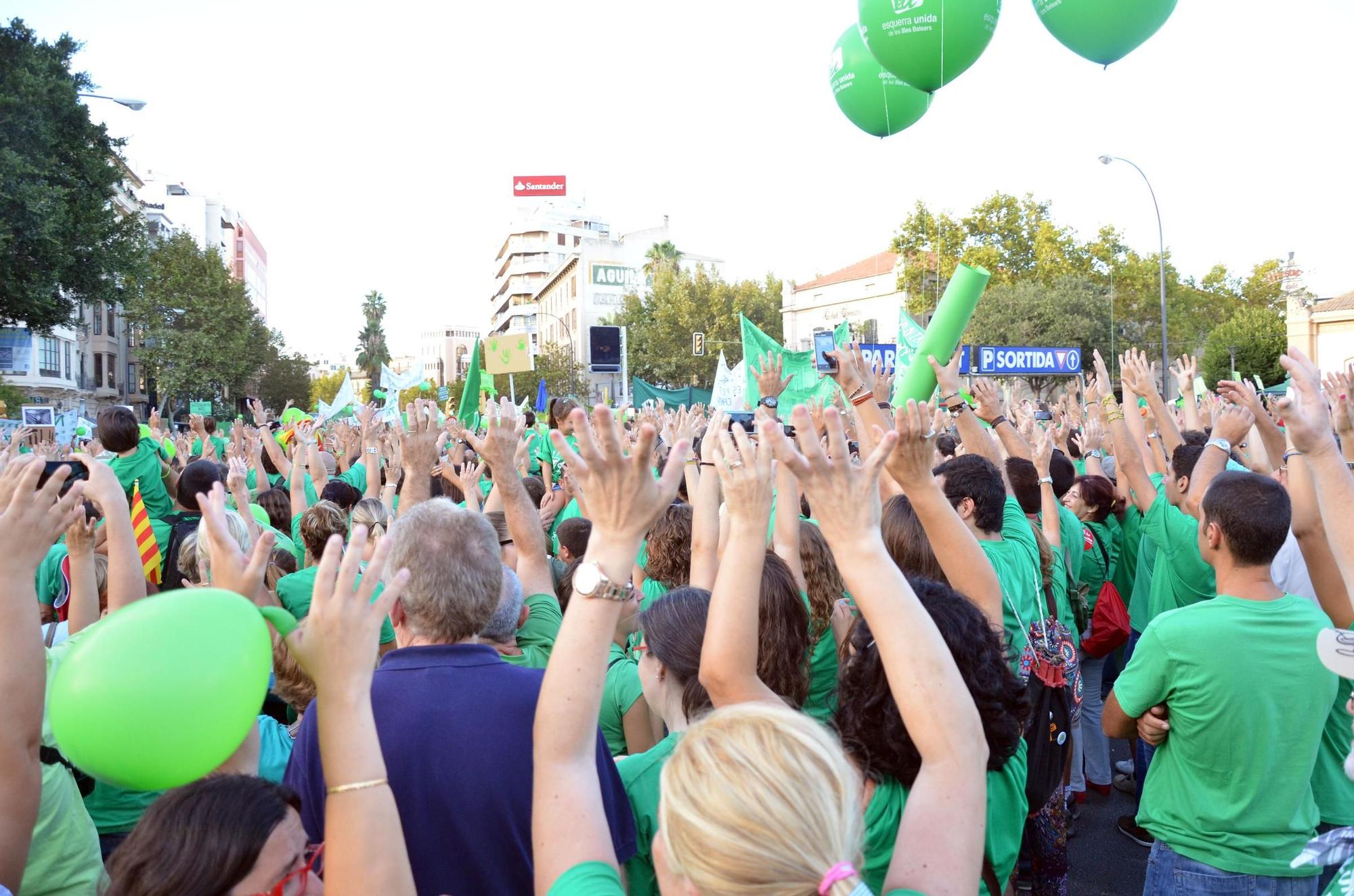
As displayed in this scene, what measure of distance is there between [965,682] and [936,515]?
661mm

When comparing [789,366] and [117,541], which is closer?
[117,541]

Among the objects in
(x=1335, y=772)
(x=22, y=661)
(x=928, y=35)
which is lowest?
(x=1335, y=772)

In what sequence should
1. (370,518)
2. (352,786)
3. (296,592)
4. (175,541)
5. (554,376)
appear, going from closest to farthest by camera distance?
(352,786), (296,592), (370,518), (175,541), (554,376)

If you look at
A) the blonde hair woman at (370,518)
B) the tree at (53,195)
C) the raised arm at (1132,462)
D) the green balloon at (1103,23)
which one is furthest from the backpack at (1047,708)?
the tree at (53,195)

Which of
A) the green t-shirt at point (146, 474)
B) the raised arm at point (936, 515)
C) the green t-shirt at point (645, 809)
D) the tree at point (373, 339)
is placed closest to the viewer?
the green t-shirt at point (645, 809)

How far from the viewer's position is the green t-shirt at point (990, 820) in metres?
2.06

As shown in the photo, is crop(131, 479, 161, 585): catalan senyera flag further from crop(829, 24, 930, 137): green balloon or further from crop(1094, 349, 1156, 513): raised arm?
crop(829, 24, 930, 137): green balloon

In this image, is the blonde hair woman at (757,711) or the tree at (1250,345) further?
the tree at (1250,345)

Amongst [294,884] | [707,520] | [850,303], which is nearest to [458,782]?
[294,884]

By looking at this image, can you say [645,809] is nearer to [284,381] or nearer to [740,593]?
[740,593]

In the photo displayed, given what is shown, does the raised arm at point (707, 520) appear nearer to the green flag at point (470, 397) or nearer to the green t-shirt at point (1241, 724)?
the green t-shirt at point (1241, 724)

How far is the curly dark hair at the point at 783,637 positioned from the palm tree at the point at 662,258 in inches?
2450

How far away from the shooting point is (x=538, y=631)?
3264 mm

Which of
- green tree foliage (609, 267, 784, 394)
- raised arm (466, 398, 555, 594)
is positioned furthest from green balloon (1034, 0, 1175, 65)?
green tree foliage (609, 267, 784, 394)
